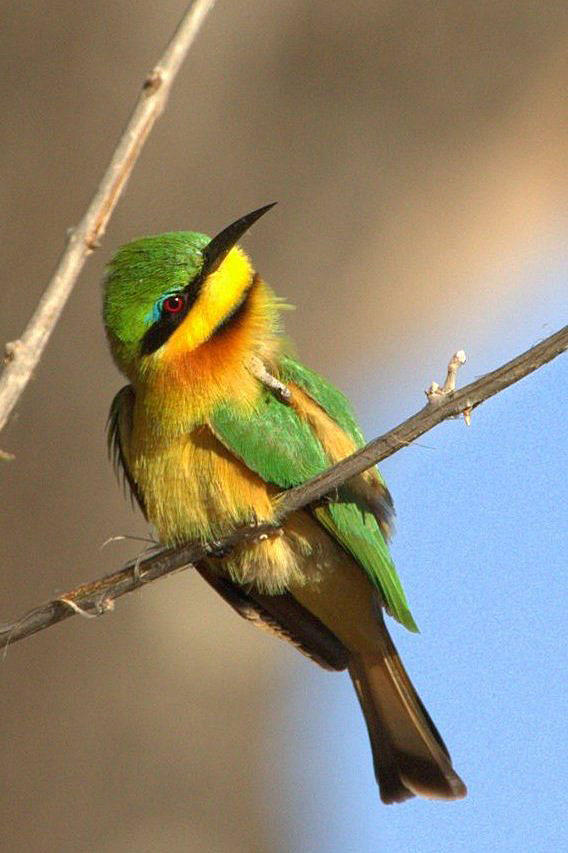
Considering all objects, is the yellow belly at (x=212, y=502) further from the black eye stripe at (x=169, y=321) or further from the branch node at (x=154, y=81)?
the branch node at (x=154, y=81)

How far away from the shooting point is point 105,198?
3.45 ft

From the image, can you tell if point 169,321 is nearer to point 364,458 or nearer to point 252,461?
point 252,461

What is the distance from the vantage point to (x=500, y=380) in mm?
1383

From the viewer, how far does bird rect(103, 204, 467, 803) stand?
81.9 inches

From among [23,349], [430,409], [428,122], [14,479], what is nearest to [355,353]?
[428,122]

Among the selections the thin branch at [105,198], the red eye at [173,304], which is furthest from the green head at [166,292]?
the thin branch at [105,198]

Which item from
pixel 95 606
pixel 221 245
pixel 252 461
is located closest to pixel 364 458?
pixel 95 606

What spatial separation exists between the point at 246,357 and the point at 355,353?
1.28 m

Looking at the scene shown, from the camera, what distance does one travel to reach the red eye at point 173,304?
215cm

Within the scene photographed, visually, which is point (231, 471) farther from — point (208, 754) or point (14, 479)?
point (208, 754)

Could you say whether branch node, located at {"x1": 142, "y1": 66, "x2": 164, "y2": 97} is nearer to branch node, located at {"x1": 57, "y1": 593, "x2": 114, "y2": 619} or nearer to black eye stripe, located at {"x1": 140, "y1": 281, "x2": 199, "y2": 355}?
branch node, located at {"x1": 57, "y1": 593, "x2": 114, "y2": 619}

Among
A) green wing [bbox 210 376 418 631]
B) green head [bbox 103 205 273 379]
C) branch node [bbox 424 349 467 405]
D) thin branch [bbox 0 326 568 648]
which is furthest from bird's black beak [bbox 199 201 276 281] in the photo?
branch node [bbox 424 349 467 405]

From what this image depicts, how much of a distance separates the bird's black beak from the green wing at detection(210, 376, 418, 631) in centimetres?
22

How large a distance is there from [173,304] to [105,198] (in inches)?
43.5
